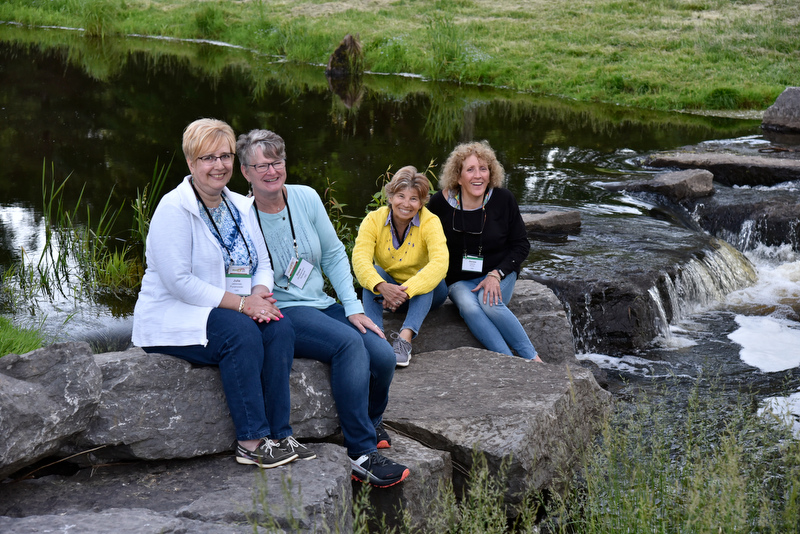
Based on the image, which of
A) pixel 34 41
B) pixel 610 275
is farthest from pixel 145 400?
pixel 34 41

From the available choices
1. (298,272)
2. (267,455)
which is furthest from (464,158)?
(267,455)

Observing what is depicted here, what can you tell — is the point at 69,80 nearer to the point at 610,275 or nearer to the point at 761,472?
the point at 610,275

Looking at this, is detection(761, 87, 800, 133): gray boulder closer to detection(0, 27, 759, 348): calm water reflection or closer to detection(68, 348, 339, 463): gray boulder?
detection(0, 27, 759, 348): calm water reflection

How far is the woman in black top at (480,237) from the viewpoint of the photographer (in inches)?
195

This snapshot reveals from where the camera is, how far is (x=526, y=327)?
5.30 meters

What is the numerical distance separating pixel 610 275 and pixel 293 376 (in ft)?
12.4

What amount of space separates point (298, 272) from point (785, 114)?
42.5 feet

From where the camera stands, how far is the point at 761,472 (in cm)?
357

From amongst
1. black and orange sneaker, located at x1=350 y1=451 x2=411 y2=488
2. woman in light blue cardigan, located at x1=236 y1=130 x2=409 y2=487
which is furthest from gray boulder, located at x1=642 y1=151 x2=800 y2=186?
black and orange sneaker, located at x1=350 y1=451 x2=411 y2=488

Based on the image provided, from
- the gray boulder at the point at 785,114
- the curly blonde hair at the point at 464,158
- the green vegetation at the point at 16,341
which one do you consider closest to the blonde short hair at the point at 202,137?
the green vegetation at the point at 16,341

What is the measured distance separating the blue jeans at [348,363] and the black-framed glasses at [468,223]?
1.72 m

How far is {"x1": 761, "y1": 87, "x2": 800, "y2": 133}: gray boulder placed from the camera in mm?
14078

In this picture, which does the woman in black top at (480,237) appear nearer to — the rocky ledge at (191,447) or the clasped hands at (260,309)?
the rocky ledge at (191,447)

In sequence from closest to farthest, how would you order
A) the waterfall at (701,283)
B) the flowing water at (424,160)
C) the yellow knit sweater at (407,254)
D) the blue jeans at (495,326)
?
the yellow knit sweater at (407,254) → the blue jeans at (495,326) → the flowing water at (424,160) → the waterfall at (701,283)
